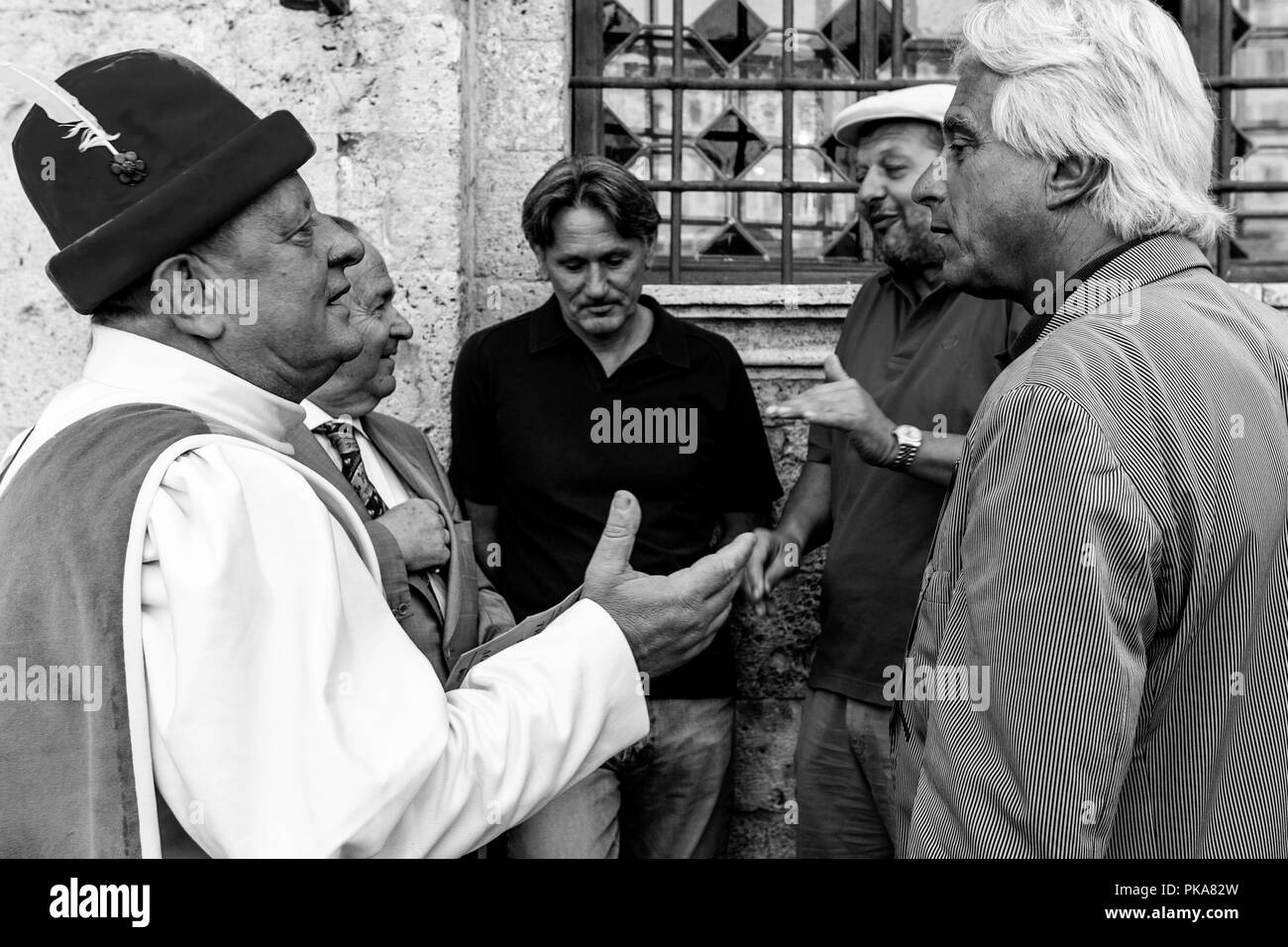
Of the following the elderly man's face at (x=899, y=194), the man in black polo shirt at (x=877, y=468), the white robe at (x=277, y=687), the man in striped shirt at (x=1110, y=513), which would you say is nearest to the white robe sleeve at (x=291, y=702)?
the white robe at (x=277, y=687)

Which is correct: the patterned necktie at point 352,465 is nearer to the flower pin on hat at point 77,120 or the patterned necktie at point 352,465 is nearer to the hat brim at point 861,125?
the flower pin on hat at point 77,120

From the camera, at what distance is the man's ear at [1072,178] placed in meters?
1.87

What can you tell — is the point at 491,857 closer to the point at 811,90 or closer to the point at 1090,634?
the point at 1090,634

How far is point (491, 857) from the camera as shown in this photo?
11.1 feet

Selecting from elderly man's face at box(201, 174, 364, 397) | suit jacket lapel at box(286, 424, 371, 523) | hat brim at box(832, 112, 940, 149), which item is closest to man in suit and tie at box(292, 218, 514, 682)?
suit jacket lapel at box(286, 424, 371, 523)

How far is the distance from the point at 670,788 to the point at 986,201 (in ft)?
6.76

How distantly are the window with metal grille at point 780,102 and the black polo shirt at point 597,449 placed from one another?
27.3 inches

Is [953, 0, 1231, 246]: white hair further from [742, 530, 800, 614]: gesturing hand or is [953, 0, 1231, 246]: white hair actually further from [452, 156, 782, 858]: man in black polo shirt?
[452, 156, 782, 858]: man in black polo shirt

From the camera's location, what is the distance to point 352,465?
9.70 ft

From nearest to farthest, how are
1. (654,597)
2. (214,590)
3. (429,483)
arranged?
(214,590), (654,597), (429,483)

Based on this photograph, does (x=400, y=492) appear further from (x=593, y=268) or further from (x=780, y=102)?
(x=780, y=102)

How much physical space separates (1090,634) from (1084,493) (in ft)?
0.58

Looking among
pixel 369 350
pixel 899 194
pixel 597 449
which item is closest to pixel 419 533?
pixel 369 350

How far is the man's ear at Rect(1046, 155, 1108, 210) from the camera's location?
1.87 metres
